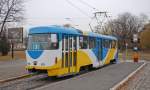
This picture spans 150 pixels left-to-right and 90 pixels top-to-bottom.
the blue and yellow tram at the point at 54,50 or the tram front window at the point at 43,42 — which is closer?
the blue and yellow tram at the point at 54,50

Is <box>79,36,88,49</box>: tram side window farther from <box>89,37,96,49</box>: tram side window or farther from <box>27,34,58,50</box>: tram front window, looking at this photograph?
<box>27,34,58,50</box>: tram front window

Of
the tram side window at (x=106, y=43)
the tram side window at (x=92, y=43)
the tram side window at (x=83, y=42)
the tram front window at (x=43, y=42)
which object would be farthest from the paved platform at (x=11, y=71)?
the tram side window at (x=106, y=43)

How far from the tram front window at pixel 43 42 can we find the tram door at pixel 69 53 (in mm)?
795

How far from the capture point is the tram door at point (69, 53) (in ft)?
69.8

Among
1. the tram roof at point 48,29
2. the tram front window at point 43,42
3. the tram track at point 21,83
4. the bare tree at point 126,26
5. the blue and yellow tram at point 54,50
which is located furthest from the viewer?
the bare tree at point 126,26

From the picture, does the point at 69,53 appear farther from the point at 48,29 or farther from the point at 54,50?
the point at 48,29

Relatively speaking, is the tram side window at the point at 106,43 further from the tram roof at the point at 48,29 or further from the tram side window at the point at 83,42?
the tram roof at the point at 48,29

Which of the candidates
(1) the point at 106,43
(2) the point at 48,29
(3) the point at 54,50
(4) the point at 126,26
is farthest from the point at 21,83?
(4) the point at 126,26

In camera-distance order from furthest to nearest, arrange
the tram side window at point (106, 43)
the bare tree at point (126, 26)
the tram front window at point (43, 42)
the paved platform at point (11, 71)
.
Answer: the bare tree at point (126, 26)
the tram side window at point (106, 43)
the paved platform at point (11, 71)
the tram front window at point (43, 42)

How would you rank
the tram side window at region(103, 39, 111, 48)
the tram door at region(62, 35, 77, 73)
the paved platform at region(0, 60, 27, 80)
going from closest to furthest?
the tram door at region(62, 35, 77, 73) < the paved platform at region(0, 60, 27, 80) < the tram side window at region(103, 39, 111, 48)

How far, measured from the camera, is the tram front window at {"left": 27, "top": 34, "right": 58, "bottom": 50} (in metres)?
20.6

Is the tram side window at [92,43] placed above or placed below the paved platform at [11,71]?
above

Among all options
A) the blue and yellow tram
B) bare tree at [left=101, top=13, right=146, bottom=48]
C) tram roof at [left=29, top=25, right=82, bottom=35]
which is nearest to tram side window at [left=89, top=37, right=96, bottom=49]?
the blue and yellow tram

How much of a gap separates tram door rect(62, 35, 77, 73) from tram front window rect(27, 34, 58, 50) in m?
0.80
